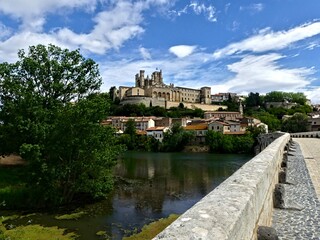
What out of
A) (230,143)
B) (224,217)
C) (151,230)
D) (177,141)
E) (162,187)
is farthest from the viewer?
(177,141)

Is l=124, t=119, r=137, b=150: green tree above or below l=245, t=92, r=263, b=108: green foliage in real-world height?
below

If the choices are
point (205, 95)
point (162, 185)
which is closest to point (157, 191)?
point (162, 185)

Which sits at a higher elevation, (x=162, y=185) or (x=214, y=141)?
(x=214, y=141)

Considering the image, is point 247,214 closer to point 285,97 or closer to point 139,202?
point 139,202

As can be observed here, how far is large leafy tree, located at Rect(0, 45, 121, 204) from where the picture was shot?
19.2 metres

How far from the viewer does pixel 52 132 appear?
20.9 metres

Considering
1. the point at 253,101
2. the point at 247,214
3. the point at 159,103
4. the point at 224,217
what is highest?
the point at 253,101

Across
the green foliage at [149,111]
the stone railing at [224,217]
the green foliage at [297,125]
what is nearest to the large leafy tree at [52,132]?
the stone railing at [224,217]

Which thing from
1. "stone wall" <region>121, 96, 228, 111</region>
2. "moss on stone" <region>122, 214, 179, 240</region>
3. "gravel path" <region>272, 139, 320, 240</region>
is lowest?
"moss on stone" <region>122, 214, 179, 240</region>

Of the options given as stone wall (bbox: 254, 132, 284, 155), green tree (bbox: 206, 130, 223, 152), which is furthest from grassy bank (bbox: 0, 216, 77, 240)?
green tree (bbox: 206, 130, 223, 152)

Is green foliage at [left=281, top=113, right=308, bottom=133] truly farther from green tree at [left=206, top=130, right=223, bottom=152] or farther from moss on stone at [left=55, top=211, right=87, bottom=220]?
moss on stone at [left=55, top=211, right=87, bottom=220]

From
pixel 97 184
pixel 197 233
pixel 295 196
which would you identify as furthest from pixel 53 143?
pixel 197 233

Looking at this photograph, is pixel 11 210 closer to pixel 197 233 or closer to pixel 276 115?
pixel 197 233

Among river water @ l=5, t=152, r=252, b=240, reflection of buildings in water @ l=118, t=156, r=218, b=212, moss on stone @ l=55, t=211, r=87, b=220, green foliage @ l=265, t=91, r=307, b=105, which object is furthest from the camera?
green foliage @ l=265, t=91, r=307, b=105
